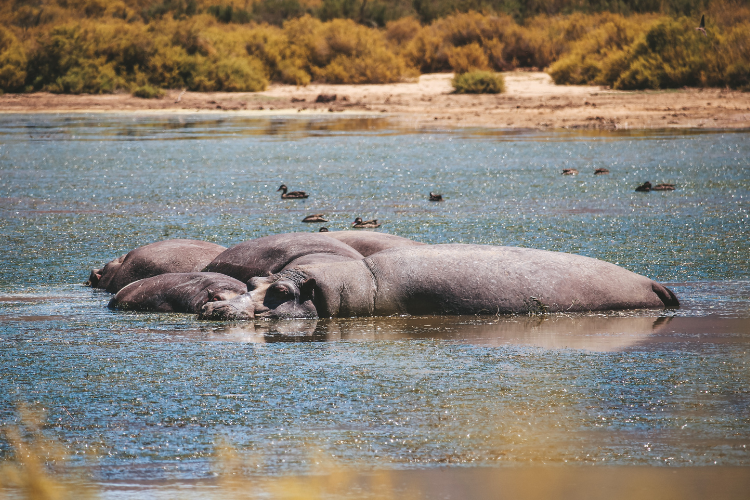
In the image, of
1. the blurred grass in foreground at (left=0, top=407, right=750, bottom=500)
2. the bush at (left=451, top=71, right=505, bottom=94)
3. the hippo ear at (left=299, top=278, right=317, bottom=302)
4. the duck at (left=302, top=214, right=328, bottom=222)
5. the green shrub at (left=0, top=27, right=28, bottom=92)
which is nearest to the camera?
the blurred grass in foreground at (left=0, top=407, right=750, bottom=500)

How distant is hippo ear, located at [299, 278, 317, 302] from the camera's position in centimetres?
709

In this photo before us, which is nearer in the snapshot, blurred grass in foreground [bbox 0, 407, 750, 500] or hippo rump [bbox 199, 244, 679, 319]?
blurred grass in foreground [bbox 0, 407, 750, 500]

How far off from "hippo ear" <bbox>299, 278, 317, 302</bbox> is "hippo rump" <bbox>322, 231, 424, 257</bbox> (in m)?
1.41

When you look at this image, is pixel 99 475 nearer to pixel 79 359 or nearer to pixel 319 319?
pixel 79 359

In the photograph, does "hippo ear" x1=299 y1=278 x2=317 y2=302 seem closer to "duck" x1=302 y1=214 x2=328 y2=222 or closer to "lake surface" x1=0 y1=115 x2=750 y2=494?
"lake surface" x1=0 y1=115 x2=750 y2=494

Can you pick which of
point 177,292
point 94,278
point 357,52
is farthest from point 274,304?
point 357,52

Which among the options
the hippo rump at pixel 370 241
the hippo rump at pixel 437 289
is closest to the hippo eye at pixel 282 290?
the hippo rump at pixel 437 289

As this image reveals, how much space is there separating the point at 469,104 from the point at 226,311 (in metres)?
24.7

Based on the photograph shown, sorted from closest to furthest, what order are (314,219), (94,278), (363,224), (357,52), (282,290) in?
(282,290), (94,278), (363,224), (314,219), (357,52)

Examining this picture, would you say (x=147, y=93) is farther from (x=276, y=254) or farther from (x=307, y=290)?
(x=307, y=290)

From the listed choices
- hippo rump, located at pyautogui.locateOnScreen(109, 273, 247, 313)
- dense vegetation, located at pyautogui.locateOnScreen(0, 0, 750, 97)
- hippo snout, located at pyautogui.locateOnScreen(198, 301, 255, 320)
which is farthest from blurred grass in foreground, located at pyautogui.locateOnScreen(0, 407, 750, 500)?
dense vegetation, located at pyautogui.locateOnScreen(0, 0, 750, 97)

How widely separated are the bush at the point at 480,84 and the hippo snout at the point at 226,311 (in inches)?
1071

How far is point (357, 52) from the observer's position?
4003cm

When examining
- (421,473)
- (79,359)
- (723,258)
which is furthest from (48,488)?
(723,258)
